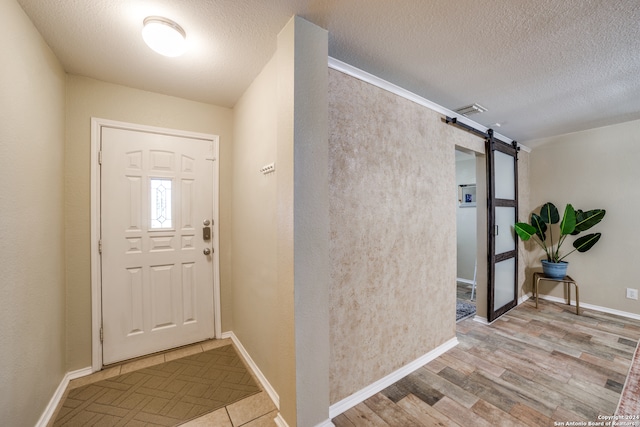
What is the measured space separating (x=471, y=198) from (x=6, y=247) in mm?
5771

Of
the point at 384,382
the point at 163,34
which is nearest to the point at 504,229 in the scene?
the point at 384,382

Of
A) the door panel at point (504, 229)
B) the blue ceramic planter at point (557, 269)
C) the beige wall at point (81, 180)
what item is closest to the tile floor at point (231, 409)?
the beige wall at point (81, 180)

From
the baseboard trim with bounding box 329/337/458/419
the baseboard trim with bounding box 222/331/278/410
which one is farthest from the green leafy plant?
the baseboard trim with bounding box 222/331/278/410

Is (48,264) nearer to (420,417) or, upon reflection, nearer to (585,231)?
(420,417)

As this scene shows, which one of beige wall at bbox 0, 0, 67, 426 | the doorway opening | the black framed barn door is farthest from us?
the doorway opening

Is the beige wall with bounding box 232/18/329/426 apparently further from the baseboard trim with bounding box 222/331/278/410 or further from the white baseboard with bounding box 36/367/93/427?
the white baseboard with bounding box 36/367/93/427

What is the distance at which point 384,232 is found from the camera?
1.98m

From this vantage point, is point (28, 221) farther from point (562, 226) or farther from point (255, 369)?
point (562, 226)

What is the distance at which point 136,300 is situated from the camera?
89.9 inches

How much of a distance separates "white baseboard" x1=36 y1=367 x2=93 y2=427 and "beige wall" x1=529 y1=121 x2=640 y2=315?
5.86m

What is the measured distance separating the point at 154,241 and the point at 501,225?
4.16 metres

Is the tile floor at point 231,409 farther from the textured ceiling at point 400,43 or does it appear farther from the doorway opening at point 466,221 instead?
the doorway opening at point 466,221

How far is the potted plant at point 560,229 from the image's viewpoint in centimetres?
331

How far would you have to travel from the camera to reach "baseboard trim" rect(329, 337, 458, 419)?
67.5 inches
